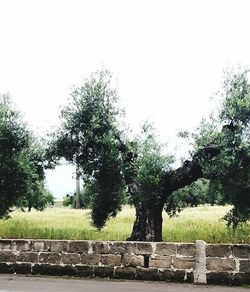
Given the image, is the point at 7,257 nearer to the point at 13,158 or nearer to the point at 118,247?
the point at 118,247

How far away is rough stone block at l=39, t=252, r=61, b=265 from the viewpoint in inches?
488

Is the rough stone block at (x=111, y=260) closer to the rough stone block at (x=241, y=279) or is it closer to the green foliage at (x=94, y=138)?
the rough stone block at (x=241, y=279)

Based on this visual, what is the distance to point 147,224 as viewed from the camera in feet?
70.0

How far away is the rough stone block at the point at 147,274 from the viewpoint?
1162cm

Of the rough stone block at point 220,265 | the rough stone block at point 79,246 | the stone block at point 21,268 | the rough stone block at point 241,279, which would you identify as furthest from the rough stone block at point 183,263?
the stone block at point 21,268

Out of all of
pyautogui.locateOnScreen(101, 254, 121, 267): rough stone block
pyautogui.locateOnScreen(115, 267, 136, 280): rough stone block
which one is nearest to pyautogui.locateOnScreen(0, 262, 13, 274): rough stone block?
pyautogui.locateOnScreen(101, 254, 121, 267): rough stone block

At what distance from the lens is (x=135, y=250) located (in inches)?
466

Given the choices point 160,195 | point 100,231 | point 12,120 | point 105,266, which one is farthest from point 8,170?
point 105,266

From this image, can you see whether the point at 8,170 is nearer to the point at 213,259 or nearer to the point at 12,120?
the point at 12,120

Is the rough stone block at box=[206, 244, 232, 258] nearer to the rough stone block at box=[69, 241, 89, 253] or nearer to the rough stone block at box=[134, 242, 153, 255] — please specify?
the rough stone block at box=[134, 242, 153, 255]

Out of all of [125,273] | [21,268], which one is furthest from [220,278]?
[21,268]

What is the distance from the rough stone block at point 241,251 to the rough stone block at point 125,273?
8.53 ft

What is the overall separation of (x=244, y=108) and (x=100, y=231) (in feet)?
42.4

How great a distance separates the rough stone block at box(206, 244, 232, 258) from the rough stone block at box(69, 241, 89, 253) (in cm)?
318
